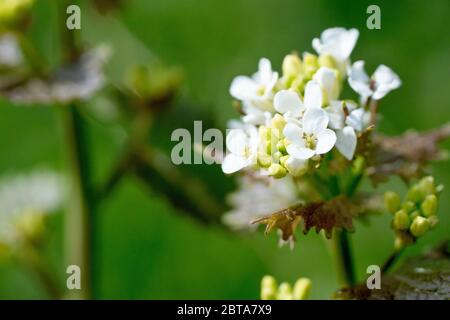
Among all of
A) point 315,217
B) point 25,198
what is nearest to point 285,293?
point 315,217

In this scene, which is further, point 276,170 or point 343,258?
point 343,258

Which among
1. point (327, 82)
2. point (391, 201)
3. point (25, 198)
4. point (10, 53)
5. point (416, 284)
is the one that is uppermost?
point (10, 53)

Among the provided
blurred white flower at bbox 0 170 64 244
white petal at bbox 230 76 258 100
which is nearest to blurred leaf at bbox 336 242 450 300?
white petal at bbox 230 76 258 100

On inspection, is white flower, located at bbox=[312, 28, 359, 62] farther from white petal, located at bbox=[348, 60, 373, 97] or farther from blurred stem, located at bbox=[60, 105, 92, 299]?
blurred stem, located at bbox=[60, 105, 92, 299]

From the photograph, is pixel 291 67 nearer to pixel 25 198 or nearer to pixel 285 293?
pixel 285 293
